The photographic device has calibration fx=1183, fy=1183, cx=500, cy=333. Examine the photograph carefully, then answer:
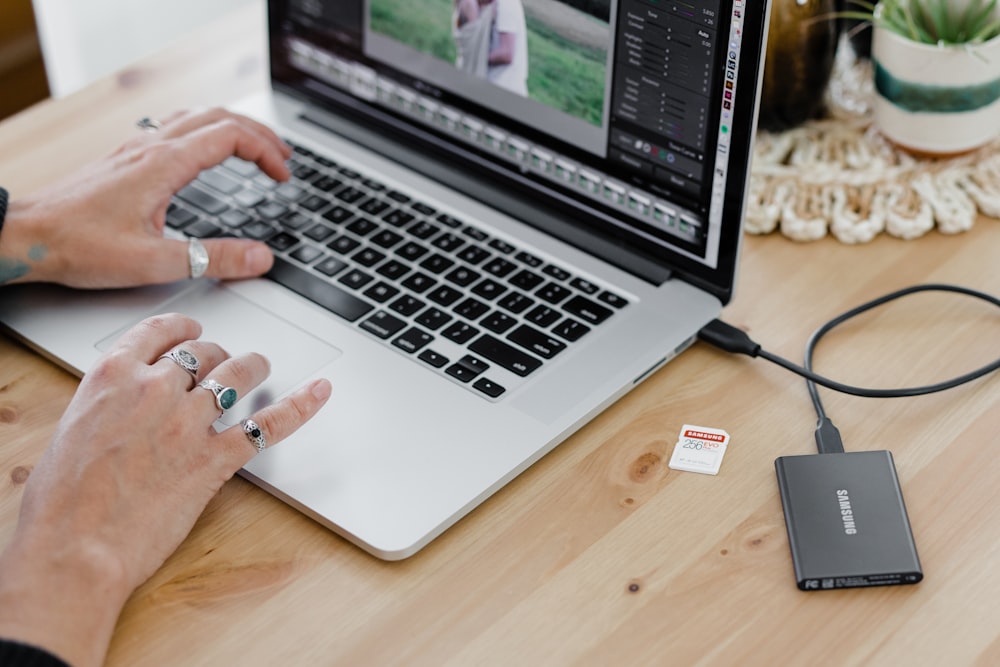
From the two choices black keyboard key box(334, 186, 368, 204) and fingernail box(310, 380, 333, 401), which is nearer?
fingernail box(310, 380, 333, 401)

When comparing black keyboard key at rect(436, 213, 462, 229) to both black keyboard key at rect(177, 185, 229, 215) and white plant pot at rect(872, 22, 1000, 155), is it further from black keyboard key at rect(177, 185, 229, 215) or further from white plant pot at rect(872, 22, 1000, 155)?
white plant pot at rect(872, 22, 1000, 155)

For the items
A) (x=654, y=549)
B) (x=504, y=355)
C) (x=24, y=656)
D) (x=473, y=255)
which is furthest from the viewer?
(x=473, y=255)

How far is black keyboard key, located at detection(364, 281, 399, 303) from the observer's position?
3.21ft

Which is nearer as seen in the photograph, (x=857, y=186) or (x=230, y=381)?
(x=230, y=381)

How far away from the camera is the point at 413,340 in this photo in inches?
36.6

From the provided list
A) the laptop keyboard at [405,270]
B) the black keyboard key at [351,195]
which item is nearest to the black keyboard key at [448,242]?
the laptop keyboard at [405,270]

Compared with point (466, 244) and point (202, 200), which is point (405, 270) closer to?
point (466, 244)

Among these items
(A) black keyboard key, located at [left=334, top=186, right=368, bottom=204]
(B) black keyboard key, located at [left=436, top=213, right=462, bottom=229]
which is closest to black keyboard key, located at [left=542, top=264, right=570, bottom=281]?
(B) black keyboard key, located at [left=436, top=213, right=462, bottom=229]

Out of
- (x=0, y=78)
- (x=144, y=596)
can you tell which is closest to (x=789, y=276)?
(x=144, y=596)

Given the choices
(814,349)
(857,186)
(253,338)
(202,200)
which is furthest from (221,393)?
(857,186)

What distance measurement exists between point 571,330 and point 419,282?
0.14 metres

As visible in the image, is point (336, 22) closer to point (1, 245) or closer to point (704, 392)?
point (1, 245)

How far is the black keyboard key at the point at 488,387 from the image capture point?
88 centimetres

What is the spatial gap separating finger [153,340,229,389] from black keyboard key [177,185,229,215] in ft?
0.76
